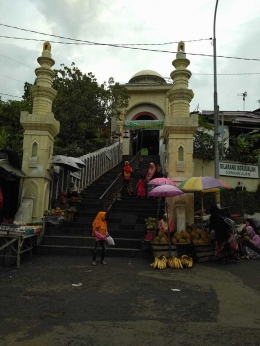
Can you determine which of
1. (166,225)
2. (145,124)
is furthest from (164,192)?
(145,124)

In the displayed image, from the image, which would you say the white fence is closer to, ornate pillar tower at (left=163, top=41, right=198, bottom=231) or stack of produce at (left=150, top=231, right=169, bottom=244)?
ornate pillar tower at (left=163, top=41, right=198, bottom=231)

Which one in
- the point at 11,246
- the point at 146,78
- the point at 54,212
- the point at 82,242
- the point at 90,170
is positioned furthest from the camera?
the point at 146,78

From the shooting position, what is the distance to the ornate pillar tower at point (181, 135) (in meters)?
9.18

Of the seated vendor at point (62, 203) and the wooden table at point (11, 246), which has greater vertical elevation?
the seated vendor at point (62, 203)

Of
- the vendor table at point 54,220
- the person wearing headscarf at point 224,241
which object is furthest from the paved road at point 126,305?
the vendor table at point 54,220

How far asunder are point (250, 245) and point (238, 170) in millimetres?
5040

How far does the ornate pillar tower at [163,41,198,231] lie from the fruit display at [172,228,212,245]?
77 cm

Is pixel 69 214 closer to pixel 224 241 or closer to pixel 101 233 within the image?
pixel 101 233

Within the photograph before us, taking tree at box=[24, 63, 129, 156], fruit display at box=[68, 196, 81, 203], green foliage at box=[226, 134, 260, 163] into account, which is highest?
tree at box=[24, 63, 129, 156]

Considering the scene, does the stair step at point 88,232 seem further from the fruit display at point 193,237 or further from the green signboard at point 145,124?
the green signboard at point 145,124

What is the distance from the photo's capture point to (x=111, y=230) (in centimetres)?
921

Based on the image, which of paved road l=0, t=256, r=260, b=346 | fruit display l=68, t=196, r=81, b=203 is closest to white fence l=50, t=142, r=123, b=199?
fruit display l=68, t=196, r=81, b=203

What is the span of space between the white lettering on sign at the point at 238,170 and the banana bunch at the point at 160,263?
678 cm

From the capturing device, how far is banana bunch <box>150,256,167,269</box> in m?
7.30
